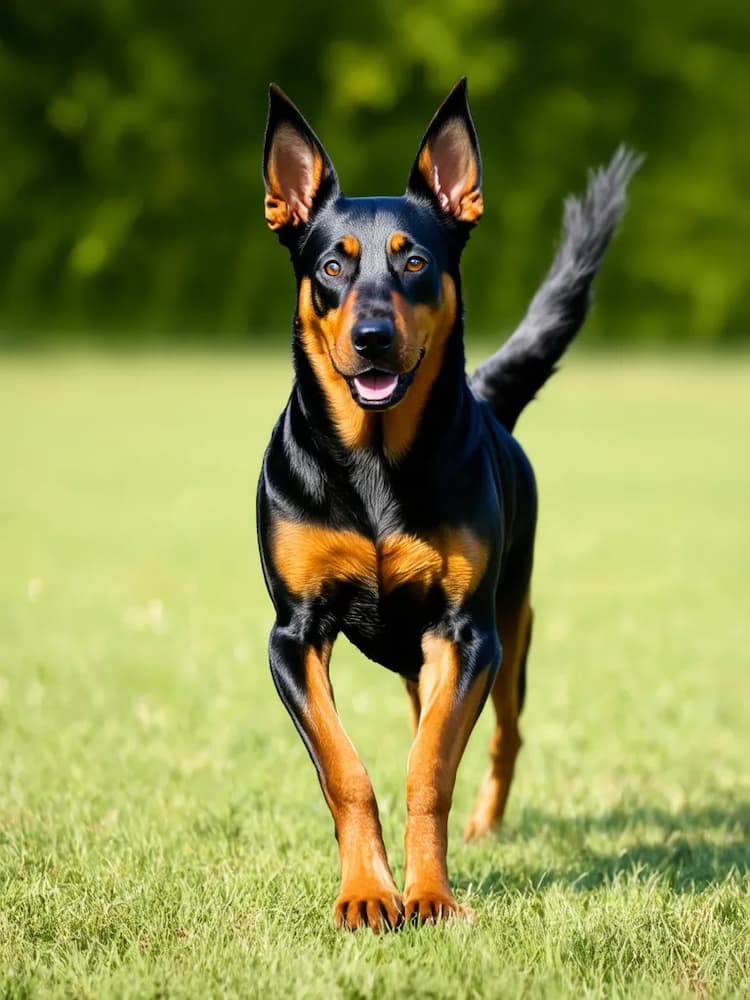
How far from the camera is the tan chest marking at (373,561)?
3.91 meters

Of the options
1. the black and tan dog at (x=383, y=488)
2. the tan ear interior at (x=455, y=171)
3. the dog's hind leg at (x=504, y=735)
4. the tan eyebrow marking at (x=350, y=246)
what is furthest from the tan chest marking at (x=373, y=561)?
the dog's hind leg at (x=504, y=735)

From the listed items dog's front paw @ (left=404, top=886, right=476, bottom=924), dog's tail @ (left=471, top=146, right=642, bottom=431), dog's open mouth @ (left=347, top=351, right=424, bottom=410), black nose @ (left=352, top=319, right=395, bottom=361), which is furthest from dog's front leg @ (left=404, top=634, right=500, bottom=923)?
dog's tail @ (left=471, top=146, right=642, bottom=431)

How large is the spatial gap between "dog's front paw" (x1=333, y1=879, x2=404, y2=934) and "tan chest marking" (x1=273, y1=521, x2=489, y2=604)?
2.37ft

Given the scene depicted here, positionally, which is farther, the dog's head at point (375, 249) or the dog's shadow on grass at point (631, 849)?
the dog's shadow on grass at point (631, 849)

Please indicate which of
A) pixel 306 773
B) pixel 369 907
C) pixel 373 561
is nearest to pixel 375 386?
pixel 373 561

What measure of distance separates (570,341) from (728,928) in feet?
8.40

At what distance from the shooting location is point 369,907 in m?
3.59

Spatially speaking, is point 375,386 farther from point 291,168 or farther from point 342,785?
point 342,785

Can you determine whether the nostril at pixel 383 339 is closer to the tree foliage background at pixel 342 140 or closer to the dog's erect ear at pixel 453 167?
the dog's erect ear at pixel 453 167

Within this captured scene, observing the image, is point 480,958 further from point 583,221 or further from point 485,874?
point 583,221

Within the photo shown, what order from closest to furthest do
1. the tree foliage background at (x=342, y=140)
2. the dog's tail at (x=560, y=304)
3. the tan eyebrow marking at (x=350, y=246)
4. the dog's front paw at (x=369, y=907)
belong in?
the dog's front paw at (x=369, y=907), the tan eyebrow marking at (x=350, y=246), the dog's tail at (x=560, y=304), the tree foliage background at (x=342, y=140)

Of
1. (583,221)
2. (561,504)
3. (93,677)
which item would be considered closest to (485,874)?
(583,221)

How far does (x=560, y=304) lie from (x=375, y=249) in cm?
198

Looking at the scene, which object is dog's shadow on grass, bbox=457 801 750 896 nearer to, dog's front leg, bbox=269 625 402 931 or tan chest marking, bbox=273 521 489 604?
dog's front leg, bbox=269 625 402 931
